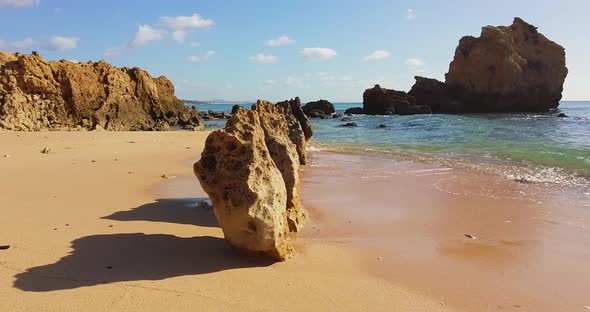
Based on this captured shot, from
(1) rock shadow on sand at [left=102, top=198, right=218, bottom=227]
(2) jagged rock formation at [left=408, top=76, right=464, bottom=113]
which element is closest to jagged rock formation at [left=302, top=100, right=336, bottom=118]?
(2) jagged rock formation at [left=408, top=76, right=464, bottom=113]

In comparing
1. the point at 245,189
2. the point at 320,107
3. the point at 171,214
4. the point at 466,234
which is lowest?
the point at 466,234

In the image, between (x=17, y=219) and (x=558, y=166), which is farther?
(x=558, y=166)

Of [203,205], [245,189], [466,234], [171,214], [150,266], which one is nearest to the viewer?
[150,266]

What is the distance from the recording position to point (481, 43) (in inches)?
1877

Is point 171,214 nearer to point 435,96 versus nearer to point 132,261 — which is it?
point 132,261

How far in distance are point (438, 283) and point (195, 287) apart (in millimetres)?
1964

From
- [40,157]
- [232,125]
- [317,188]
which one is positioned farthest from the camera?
[40,157]

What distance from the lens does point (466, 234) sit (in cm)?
539

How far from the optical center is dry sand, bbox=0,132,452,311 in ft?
10.4

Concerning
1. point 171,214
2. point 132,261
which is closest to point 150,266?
point 132,261

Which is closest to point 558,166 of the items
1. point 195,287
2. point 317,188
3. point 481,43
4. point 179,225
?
point 317,188

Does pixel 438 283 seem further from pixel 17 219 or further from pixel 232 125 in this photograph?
pixel 17 219

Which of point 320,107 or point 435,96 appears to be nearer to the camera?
point 320,107

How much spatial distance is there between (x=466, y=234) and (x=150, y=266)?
140 inches
